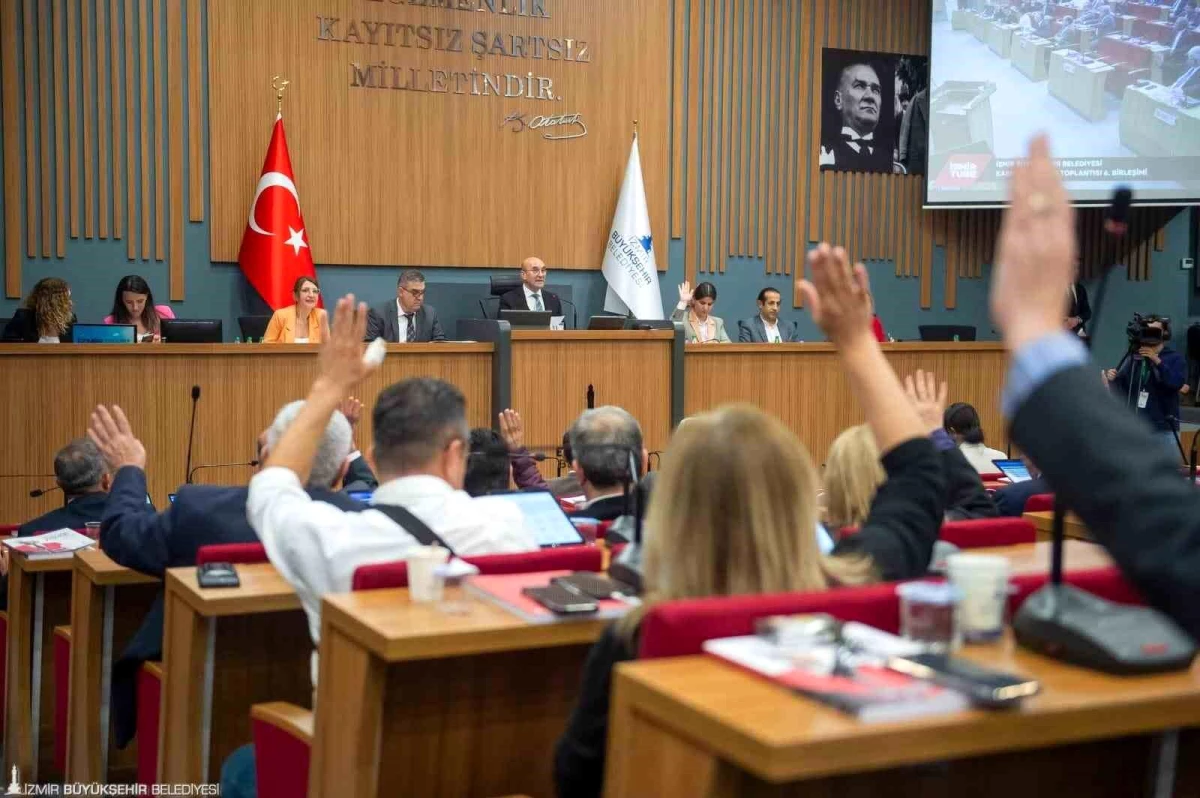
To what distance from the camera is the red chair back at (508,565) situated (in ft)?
7.27

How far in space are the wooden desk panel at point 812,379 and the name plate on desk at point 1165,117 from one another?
2.45 metres

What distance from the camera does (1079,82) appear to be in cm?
984

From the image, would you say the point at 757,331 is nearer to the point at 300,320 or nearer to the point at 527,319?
the point at 527,319

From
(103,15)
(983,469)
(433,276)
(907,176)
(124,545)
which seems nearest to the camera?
(124,545)

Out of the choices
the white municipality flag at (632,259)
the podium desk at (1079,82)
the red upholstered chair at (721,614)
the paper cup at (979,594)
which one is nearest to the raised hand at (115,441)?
the red upholstered chair at (721,614)

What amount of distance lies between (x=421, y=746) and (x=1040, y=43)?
9048mm

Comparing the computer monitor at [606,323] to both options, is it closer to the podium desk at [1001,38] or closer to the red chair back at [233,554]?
the podium desk at [1001,38]

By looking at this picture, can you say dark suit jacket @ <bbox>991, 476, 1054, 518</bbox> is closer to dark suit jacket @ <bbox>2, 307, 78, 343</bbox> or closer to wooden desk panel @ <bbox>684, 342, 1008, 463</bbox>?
wooden desk panel @ <bbox>684, 342, 1008, 463</bbox>

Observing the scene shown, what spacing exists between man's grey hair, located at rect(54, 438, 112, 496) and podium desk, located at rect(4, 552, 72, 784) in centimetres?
30

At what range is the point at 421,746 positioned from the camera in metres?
2.19

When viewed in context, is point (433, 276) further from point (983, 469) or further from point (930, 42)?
point (983, 469)

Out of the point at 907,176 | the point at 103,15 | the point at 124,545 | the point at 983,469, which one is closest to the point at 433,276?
the point at 103,15

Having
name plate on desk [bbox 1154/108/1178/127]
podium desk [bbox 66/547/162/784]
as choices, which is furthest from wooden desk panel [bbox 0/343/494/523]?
name plate on desk [bbox 1154/108/1178/127]

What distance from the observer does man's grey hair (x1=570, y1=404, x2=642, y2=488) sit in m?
3.65
